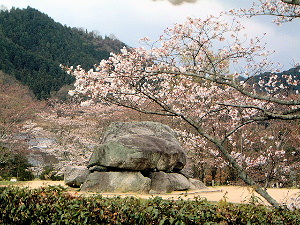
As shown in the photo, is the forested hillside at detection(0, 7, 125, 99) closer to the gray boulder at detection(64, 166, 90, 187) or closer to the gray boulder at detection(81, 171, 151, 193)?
the gray boulder at detection(64, 166, 90, 187)

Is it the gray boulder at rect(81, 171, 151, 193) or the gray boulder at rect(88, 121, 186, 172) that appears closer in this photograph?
the gray boulder at rect(81, 171, 151, 193)

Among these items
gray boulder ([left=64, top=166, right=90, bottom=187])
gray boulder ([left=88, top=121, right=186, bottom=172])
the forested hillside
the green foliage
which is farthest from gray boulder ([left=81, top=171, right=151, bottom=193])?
the forested hillside

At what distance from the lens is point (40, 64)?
2170 inches

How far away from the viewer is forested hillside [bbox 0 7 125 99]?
49.6m

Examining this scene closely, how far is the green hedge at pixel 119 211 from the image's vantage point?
14.5 feet

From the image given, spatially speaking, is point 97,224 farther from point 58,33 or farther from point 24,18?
point 24,18

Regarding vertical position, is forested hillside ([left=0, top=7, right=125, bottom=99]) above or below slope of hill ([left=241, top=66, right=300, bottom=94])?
above

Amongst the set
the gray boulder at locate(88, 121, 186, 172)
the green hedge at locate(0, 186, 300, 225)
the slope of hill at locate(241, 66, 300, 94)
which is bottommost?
the green hedge at locate(0, 186, 300, 225)

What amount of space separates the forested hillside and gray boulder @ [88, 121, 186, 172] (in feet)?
107

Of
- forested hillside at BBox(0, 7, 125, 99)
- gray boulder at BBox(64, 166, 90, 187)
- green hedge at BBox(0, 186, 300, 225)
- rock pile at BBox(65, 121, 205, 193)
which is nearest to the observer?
green hedge at BBox(0, 186, 300, 225)

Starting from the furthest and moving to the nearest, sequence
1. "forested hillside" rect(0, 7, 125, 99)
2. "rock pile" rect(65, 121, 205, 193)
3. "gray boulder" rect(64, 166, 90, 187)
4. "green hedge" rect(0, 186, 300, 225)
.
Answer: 1. "forested hillside" rect(0, 7, 125, 99)
2. "gray boulder" rect(64, 166, 90, 187)
3. "rock pile" rect(65, 121, 205, 193)
4. "green hedge" rect(0, 186, 300, 225)

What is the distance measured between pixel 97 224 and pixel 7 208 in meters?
2.40

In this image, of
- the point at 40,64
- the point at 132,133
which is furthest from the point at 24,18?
the point at 132,133

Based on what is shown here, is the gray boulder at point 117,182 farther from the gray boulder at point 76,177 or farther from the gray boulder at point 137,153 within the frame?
the gray boulder at point 76,177
